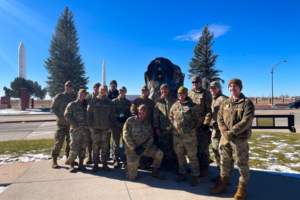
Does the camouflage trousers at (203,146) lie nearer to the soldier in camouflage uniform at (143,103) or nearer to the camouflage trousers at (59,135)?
the soldier in camouflage uniform at (143,103)

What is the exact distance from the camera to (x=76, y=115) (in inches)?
170

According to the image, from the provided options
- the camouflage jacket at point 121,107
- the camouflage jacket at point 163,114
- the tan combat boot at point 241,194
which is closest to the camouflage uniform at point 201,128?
the camouflage jacket at point 163,114

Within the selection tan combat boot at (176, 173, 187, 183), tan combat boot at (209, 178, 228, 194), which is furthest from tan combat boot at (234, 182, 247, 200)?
tan combat boot at (176, 173, 187, 183)

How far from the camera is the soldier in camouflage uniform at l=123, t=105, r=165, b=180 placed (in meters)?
3.74

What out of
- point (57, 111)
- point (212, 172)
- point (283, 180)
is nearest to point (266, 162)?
point (283, 180)

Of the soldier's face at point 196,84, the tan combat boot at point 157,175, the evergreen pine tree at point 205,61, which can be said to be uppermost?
the evergreen pine tree at point 205,61

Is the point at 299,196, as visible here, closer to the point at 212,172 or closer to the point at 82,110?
the point at 212,172

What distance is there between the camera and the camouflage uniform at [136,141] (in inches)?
148

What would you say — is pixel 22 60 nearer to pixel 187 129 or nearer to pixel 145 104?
pixel 145 104

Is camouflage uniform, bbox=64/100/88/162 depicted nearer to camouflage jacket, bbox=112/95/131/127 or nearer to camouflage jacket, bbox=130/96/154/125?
camouflage jacket, bbox=112/95/131/127

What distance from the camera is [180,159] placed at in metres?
3.60

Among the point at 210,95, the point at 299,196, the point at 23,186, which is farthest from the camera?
the point at 210,95

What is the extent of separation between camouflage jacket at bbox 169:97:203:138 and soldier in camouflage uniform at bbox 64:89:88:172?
2.18m

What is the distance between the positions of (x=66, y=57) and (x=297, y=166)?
29995 millimetres
